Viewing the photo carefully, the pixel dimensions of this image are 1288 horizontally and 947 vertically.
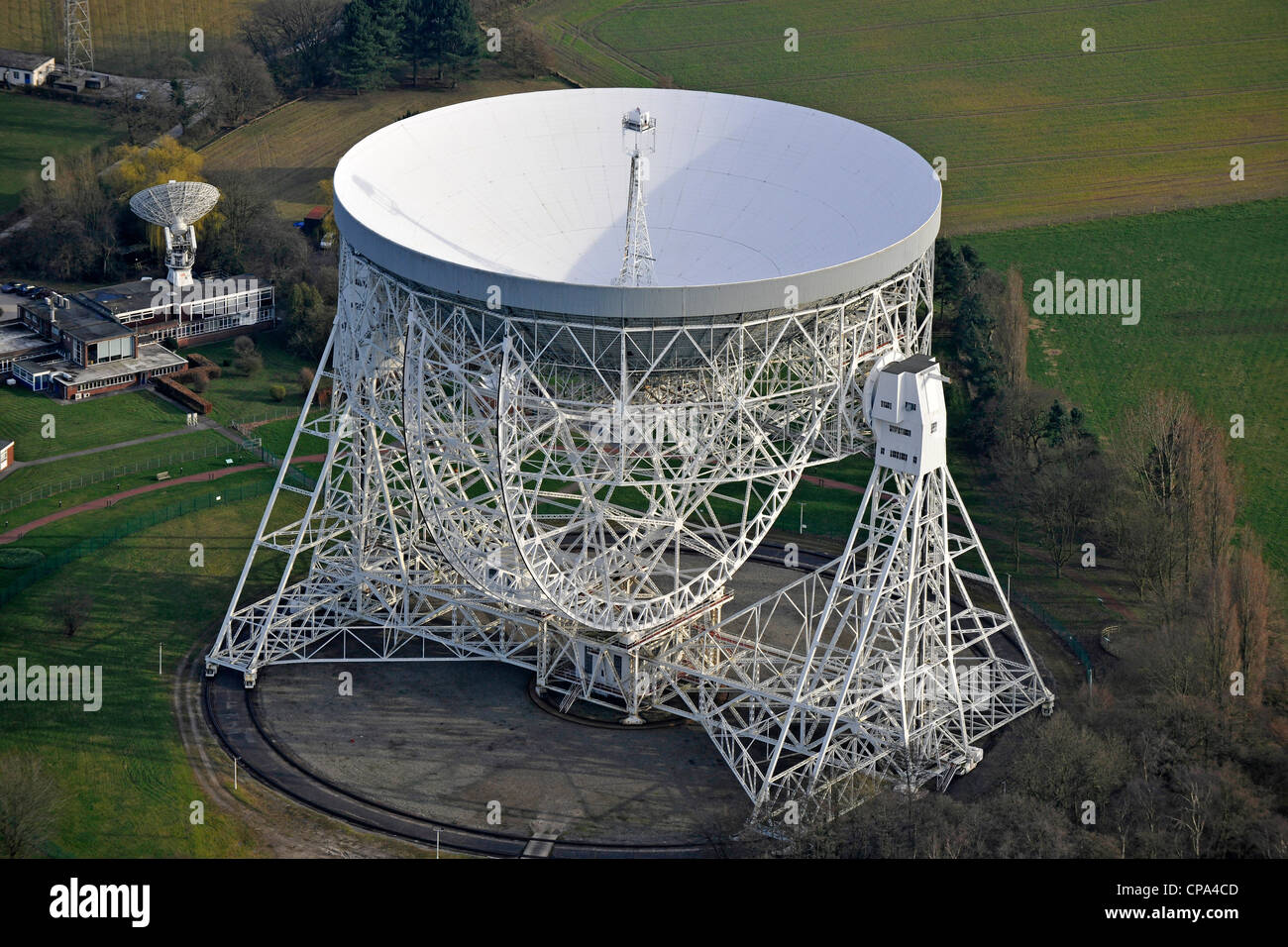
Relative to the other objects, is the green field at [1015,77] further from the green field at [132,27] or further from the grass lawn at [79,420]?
the grass lawn at [79,420]

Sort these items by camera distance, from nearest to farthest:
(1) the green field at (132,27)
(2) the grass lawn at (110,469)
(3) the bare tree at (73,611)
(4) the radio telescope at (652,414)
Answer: (4) the radio telescope at (652,414) → (3) the bare tree at (73,611) → (2) the grass lawn at (110,469) → (1) the green field at (132,27)

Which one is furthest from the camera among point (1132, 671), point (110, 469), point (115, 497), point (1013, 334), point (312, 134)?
point (312, 134)

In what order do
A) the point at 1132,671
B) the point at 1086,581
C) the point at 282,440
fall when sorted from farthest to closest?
the point at 282,440 → the point at 1086,581 → the point at 1132,671

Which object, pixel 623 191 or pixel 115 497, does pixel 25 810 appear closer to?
pixel 115 497

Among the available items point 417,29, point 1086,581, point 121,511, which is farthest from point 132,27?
point 1086,581

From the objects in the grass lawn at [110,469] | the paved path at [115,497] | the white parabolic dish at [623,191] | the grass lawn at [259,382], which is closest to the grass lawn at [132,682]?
the paved path at [115,497]

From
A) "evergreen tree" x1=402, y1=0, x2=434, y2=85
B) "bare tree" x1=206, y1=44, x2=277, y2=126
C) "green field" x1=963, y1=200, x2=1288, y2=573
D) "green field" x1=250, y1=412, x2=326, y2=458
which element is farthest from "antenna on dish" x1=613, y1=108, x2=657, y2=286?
"evergreen tree" x1=402, y1=0, x2=434, y2=85

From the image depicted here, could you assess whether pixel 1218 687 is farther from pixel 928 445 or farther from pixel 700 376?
pixel 700 376
